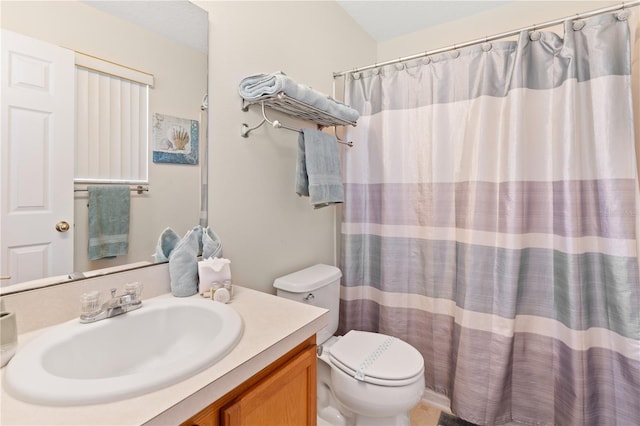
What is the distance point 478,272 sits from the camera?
151 cm

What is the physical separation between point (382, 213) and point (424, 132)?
0.52m

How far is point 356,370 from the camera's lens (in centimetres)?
124

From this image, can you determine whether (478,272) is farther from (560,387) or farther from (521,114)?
(521,114)

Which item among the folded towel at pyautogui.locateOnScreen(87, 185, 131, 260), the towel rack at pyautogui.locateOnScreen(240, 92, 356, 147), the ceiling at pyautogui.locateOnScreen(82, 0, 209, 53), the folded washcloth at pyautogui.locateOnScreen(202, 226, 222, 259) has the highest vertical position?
the ceiling at pyautogui.locateOnScreen(82, 0, 209, 53)

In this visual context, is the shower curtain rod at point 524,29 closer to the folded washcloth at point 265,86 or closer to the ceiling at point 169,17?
the folded washcloth at point 265,86

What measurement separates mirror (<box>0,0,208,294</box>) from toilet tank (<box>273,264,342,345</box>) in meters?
0.52

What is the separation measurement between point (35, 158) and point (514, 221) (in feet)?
5.78

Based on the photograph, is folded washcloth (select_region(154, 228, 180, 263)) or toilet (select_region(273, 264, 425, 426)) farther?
toilet (select_region(273, 264, 425, 426))

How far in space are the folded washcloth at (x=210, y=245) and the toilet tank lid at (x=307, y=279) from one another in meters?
0.39

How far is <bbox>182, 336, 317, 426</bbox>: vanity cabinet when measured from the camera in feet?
2.08

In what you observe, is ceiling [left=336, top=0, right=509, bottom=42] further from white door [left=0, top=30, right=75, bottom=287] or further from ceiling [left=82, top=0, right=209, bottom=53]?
Answer: white door [left=0, top=30, right=75, bottom=287]

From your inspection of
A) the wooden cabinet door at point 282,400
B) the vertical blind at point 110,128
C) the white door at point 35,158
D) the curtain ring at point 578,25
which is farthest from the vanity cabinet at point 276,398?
the curtain ring at point 578,25

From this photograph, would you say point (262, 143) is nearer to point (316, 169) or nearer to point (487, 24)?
point (316, 169)

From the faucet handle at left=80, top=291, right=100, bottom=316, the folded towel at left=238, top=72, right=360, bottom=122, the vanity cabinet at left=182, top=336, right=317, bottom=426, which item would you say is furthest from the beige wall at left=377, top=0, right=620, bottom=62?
the faucet handle at left=80, top=291, right=100, bottom=316
